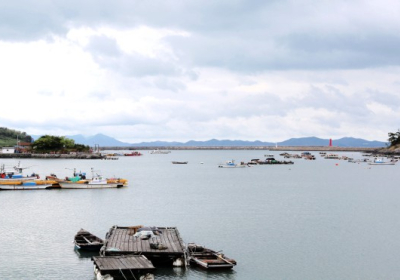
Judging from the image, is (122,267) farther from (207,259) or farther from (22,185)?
(22,185)

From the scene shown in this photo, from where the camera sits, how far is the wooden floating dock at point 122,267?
34.2 m

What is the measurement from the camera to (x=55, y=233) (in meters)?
53.2

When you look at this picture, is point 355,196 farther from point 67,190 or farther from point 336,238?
point 67,190

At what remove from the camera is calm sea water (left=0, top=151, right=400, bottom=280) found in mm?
40438

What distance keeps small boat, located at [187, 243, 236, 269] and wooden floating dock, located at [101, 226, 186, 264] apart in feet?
2.84

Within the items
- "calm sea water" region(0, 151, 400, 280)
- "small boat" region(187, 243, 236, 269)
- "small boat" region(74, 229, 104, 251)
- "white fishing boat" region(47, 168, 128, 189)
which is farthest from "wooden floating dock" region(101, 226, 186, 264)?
"white fishing boat" region(47, 168, 128, 189)

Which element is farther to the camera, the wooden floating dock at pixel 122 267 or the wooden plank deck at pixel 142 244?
the wooden plank deck at pixel 142 244

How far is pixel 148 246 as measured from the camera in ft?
136

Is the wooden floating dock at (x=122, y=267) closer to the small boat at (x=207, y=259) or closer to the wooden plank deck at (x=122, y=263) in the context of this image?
the wooden plank deck at (x=122, y=263)

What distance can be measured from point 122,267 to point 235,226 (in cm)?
2609

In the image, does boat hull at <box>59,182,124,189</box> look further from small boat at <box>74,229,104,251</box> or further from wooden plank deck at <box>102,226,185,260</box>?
small boat at <box>74,229,104,251</box>

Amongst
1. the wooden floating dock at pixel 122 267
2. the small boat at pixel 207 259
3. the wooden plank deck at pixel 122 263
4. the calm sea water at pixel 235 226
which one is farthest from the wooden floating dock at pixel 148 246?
the wooden floating dock at pixel 122 267

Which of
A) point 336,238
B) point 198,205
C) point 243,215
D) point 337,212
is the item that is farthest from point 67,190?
point 336,238

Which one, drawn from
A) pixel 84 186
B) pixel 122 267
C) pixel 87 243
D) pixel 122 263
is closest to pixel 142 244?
pixel 87 243
